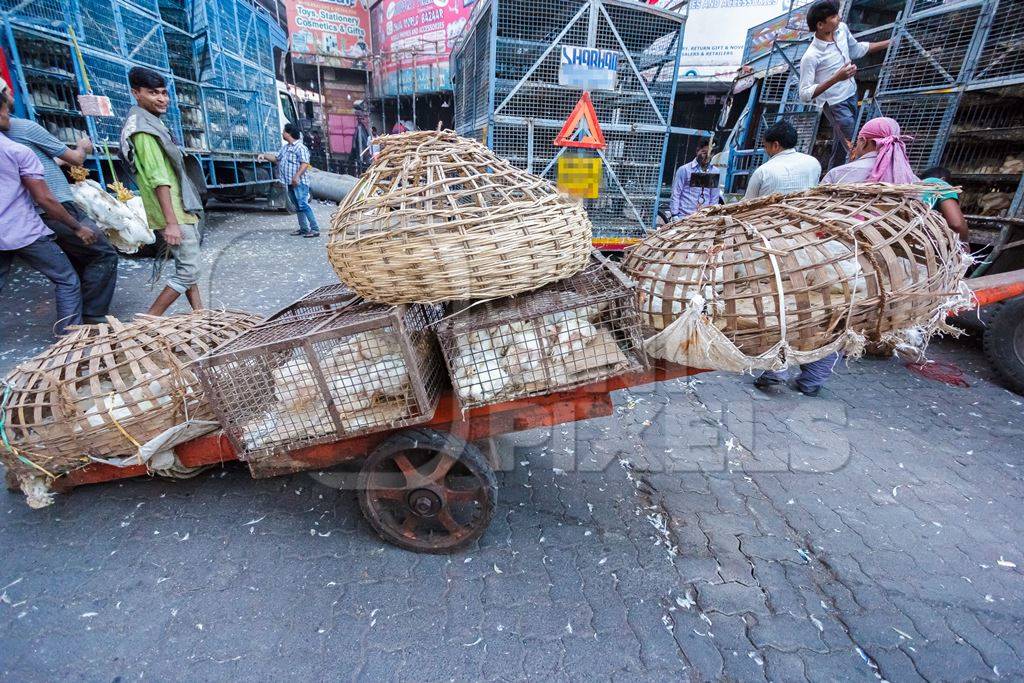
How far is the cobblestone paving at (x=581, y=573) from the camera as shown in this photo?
171 cm

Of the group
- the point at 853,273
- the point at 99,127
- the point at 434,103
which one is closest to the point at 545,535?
the point at 853,273

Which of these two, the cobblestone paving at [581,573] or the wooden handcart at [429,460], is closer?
the cobblestone paving at [581,573]

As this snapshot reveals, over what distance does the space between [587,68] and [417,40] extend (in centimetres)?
1434

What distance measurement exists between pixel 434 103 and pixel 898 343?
1845 cm

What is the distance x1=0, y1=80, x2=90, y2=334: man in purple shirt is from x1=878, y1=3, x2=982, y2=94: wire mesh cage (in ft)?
27.1

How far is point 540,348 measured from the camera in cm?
166

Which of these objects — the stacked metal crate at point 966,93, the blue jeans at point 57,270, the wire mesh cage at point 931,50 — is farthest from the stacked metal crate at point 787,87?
the blue jeans at point 57,270

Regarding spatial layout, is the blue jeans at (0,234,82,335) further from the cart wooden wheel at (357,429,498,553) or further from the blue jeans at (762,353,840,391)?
the blue jeans at (762,353,840,391)

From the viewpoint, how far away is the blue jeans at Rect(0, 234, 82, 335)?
3426mm

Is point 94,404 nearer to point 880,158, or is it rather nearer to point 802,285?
point 802,285

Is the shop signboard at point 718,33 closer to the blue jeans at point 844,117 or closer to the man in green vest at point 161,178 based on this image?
the blue jeans at point 844,117

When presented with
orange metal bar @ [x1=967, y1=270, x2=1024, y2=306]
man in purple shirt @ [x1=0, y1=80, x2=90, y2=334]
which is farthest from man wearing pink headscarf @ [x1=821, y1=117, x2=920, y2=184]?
man in purple shirt @ [x1=0, y1=80, x2=90, y2=334]

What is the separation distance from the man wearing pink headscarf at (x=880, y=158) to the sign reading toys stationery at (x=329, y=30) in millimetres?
18880

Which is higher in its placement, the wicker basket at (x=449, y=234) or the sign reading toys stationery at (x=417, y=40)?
the sign reading toys stationery at (x=417, y=40)
